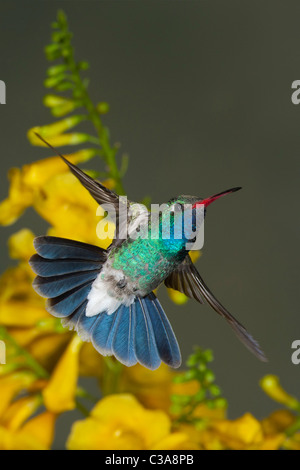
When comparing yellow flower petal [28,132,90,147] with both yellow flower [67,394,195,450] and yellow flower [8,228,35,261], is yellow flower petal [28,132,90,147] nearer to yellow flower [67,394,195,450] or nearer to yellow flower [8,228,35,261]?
yellow flower [8,228,35,261]

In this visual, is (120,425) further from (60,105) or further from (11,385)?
(60,105)

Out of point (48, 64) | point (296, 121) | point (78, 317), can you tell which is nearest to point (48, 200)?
point (78, 317)

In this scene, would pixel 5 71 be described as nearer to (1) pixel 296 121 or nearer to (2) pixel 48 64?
(2) pixel 48 64

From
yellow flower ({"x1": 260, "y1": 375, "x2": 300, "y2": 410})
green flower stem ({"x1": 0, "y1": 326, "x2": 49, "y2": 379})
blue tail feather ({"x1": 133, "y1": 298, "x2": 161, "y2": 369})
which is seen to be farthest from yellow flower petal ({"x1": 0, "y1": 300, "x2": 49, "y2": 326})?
yellow flower ({"x1": 260, "y1": 375, "x2": 300, "y2": 410})

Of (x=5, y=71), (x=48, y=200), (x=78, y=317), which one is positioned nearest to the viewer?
(x=78, y=317)

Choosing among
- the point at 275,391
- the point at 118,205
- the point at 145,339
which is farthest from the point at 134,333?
the point at 275,391

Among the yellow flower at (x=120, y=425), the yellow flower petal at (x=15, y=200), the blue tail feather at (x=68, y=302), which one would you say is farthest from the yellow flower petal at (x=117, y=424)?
the yellow flower petal at (x=15, y=200)

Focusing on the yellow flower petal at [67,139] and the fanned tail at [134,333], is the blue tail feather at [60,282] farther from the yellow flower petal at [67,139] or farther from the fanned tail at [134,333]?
the yellow flower petal at [67,139]
